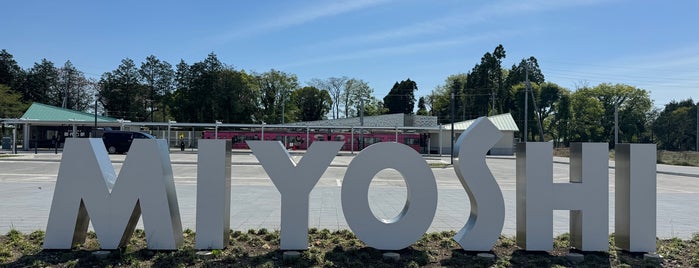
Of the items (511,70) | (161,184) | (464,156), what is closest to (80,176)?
(161,184)

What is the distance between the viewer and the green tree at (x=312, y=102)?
81.8m

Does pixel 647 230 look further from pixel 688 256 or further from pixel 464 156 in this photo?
pixel 464 156

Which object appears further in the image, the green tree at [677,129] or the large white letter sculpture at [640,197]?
the green tree at [677,129]

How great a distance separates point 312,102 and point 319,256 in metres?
77.0

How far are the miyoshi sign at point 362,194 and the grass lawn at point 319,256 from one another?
155mm

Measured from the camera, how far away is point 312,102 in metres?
82.1

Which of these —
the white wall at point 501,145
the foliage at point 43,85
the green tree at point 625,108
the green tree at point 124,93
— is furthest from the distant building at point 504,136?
the foliage at point 43,85

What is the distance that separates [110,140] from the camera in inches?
1433

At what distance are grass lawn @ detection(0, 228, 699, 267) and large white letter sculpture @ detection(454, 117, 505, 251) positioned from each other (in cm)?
23

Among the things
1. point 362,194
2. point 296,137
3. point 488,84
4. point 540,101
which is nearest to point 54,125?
point 296,137

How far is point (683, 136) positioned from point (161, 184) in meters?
80.8

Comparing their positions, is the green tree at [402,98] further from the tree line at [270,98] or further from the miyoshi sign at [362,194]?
the miyoshi sign at [362,194]

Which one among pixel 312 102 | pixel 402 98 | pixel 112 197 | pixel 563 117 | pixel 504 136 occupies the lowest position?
pixel 112 197

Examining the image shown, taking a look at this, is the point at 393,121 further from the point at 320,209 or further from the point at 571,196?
the point at 571,196
